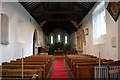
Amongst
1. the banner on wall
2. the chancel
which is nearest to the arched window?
the chancel

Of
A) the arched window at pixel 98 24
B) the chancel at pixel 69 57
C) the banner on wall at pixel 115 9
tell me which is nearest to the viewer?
the chancel at pixel 69 57

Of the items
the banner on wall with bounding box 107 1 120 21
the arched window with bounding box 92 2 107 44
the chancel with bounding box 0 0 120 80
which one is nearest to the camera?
the chancel with bounding box 0 0 120 80

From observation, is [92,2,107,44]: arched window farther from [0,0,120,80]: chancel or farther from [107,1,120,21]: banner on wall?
[107,1,120,21]: banner on wall

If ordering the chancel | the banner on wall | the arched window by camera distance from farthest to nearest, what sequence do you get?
the arched window, the banner on wall, the chancel

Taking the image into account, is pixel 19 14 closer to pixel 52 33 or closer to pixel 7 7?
pixel 7 7

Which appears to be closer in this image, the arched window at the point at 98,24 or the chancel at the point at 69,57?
the chancel at the point at 69,57

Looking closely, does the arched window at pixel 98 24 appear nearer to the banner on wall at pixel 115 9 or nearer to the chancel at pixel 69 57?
the chancel at pixel 69 57

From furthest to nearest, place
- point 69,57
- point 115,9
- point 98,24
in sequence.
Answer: point 98,24 < point 69,57 < point 115,9

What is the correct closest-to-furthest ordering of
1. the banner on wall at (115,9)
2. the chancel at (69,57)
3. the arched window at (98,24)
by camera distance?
1. the chancel at (69,57)
2. the banner on wall at (115,9)
3. the arched window at (98,24)

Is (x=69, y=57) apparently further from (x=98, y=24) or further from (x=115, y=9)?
(x=115, y=9)

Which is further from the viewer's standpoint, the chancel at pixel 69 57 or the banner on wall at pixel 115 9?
the banner on wall at pixel 115 9

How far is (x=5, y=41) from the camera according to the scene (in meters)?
5.62

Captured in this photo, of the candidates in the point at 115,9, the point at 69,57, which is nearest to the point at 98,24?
the point at 69,57

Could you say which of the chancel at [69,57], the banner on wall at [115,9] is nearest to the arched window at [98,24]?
the chancel at [69,57]
